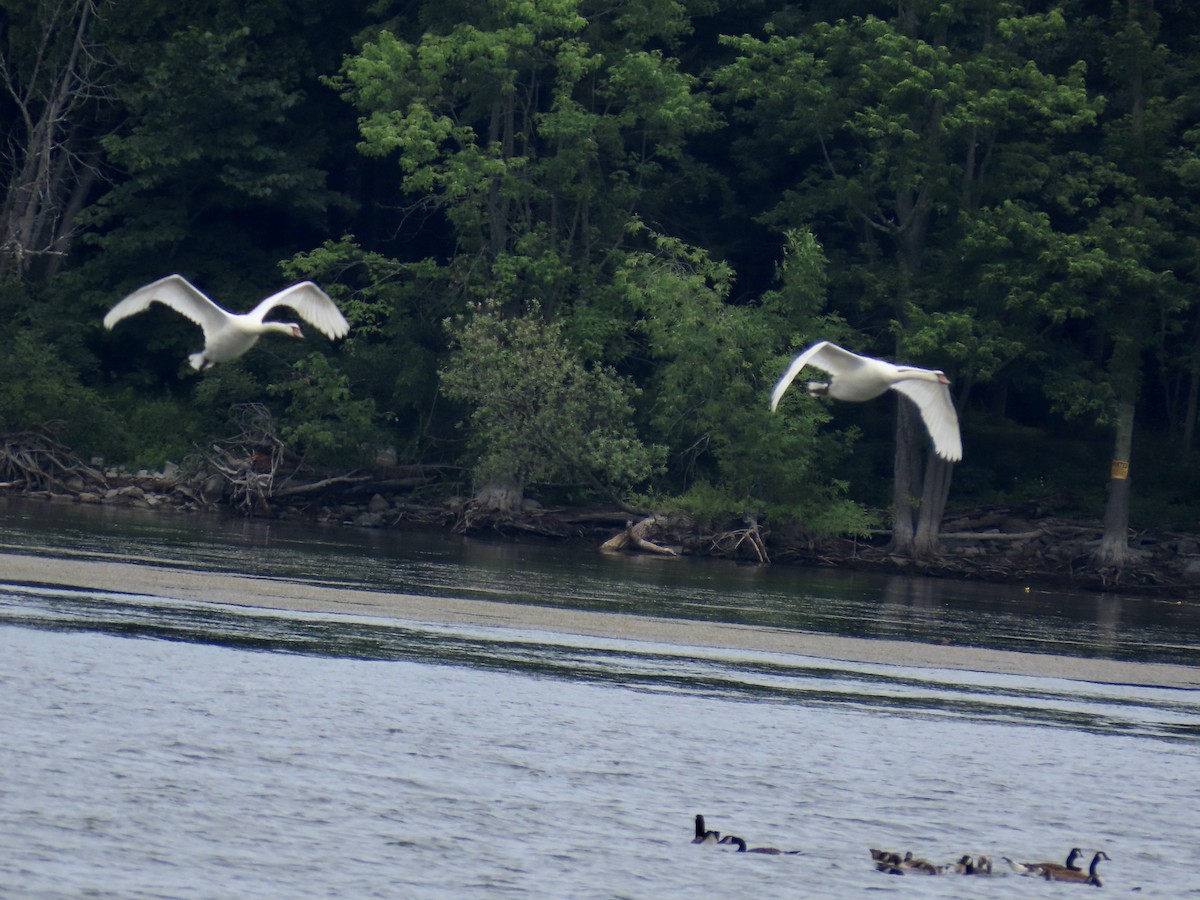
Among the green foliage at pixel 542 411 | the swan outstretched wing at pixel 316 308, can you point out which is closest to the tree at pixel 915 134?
the green foliage at pixel 542 411

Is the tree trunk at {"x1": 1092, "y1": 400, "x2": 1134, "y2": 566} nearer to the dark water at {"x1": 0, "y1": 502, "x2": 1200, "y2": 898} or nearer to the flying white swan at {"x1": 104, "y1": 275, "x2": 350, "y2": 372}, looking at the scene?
the dark water at {"x1": 0, "y1": 502, "x2": 1200, "y2": 898}

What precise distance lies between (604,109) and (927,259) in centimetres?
989

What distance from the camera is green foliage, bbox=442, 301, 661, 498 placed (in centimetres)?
4403

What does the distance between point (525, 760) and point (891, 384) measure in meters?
9.55

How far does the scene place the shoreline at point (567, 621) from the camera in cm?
2527

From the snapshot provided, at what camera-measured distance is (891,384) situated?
24.8 meters

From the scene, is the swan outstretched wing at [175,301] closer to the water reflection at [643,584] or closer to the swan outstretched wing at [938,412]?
the water reflection at [643,584]

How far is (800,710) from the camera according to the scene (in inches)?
810

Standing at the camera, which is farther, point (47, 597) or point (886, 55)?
point (886, 55)

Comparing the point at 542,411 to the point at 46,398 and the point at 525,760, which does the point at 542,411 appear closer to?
the point at 46,398

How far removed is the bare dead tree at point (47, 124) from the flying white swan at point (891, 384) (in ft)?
96.7

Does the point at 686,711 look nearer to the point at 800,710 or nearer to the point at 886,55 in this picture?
the point at 800,710

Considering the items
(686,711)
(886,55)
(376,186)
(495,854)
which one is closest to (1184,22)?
(886,55)

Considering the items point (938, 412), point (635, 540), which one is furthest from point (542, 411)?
point (938, 412)
